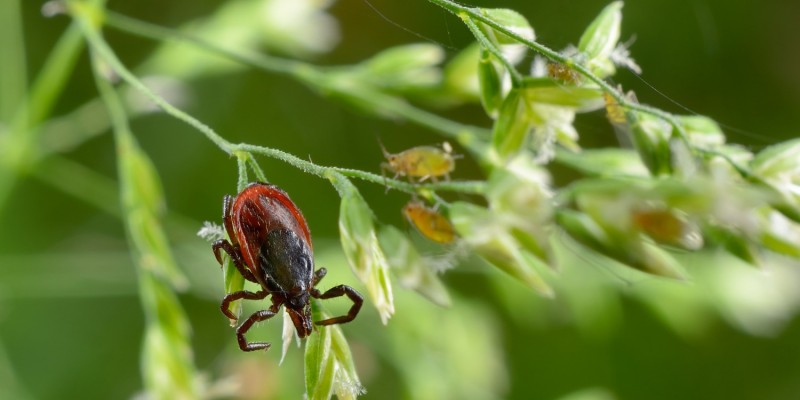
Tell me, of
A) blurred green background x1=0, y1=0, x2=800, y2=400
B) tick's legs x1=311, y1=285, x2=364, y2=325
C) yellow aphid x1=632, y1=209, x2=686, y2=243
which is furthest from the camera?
blurred green background x1=0, y1=0, x2=800, y2=400

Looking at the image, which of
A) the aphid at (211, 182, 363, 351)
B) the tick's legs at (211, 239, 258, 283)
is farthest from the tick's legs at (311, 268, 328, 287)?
the tick's legs at (211, 239, 258, 283)

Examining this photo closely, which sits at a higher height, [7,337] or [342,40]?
[342,40]

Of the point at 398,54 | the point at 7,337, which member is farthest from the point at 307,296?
the point at 7,337

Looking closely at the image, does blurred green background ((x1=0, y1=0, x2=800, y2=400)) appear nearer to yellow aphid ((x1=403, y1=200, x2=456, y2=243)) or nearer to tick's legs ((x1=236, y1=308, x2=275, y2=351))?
tick's legs ((x1=236, y1=308, x2=275, y2=351))

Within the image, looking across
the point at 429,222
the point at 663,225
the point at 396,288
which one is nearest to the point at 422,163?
the point at 429,222

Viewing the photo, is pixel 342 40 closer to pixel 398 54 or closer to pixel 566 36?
pixel 398 54

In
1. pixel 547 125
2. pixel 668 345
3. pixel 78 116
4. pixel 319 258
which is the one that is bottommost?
pixel 668 345
